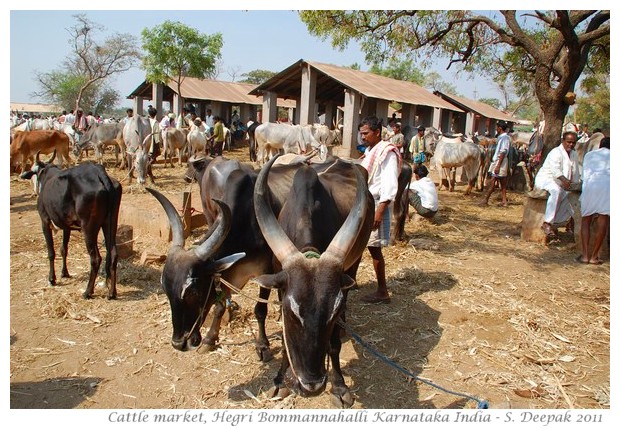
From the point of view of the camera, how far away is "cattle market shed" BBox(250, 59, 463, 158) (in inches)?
750

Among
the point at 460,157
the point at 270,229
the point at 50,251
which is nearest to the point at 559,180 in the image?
the point at 460,157

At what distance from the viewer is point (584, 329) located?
5.26 metres

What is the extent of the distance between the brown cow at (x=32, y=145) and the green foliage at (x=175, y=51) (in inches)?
342

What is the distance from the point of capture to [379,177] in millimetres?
5570

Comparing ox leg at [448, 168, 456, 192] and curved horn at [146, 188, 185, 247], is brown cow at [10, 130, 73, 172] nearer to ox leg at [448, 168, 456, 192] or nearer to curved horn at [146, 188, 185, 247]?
curved horn at [146, 188, 185, 247]

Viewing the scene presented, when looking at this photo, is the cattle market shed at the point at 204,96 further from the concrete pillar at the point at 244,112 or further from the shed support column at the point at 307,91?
the shed support column at the point at 307,91

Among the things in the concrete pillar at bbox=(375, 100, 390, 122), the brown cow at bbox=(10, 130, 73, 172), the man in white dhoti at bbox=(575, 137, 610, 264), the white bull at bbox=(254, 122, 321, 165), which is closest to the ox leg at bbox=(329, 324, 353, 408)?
the man in white dhoti at bbox=(575, 137, 610, 264)

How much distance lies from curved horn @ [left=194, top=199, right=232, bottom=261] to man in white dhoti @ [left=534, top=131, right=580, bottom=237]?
21.9ft

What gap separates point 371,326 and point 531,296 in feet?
7.99

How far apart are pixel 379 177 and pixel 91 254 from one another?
145 inches

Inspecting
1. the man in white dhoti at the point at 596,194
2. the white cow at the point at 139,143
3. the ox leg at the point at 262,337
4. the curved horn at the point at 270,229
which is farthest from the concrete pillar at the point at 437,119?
the curved horn at the point at 270,229

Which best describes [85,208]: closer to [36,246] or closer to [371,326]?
[36,246]

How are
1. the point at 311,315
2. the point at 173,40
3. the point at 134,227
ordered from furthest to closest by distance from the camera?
1. the point at 173,40
2. the point at 134,227
3. the point at 311,315

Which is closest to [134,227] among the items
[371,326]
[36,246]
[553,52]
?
[36,246]
